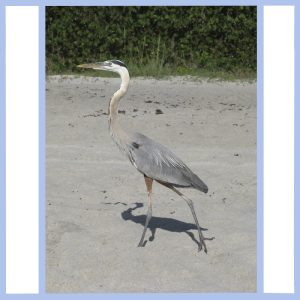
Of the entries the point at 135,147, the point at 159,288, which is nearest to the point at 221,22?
the point at 135,147

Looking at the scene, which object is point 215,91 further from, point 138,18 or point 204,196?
point 204,196

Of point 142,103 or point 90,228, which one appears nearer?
point 90,228

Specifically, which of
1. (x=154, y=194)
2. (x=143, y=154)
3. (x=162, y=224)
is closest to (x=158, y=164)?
(x=143, y=154)

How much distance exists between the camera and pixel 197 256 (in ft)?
17.2

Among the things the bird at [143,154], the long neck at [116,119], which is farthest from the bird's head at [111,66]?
the long neck at [116,119]

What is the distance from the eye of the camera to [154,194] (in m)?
6.83

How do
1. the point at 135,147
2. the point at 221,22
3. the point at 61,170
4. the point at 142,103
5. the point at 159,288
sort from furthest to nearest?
the point at 142,103 → the point at 221,22 → the point at 61,170 → the point at 135,147 → the point at 159,288

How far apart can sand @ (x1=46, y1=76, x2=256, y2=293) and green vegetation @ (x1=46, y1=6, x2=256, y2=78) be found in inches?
14.9

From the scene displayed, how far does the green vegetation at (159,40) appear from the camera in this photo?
7.79 m

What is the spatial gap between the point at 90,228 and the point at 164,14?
136 inches

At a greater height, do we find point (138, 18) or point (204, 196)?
point (138, 18)

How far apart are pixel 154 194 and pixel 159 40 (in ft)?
6.33

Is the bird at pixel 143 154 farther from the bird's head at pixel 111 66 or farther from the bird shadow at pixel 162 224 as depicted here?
the bird shadow at pixel 162 224

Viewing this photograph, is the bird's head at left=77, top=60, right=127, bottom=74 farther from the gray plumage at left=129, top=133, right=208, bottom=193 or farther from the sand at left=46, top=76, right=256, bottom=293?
the sand at left=46, top=76, right=256, bottom=293
